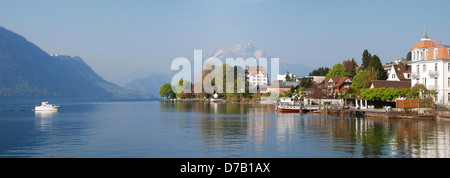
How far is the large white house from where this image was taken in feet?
227

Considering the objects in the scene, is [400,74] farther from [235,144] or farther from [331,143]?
[235,144]

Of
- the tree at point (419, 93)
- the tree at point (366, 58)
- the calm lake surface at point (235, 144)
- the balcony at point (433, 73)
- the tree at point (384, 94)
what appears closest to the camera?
the calm lake surface at point (235, 144)

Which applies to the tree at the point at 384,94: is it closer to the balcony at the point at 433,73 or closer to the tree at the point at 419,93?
the tree at the point at 419,93


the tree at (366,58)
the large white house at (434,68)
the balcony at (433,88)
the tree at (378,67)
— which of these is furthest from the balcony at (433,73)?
the tree at (366,58)

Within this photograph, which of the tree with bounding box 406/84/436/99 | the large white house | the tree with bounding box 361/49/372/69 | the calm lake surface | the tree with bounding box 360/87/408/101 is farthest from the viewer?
the tree with bounding box 361/49/372/69

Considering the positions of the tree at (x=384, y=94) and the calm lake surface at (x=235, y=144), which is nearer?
the calm lake surface at (x=235, y=144)

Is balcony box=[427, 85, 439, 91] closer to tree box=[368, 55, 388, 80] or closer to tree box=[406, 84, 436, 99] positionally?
tree box=[406, 84, 436, 99]

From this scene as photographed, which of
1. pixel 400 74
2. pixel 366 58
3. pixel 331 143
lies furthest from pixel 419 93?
pixel 366 58

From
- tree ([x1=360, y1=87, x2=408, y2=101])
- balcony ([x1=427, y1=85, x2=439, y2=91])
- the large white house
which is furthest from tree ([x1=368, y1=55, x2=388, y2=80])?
balcony ([x1=427, y1=85, x2=439, y2=91])

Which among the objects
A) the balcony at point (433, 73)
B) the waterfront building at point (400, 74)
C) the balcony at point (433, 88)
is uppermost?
the waterfront building at point (400, 74)

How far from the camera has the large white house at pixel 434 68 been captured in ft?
227
